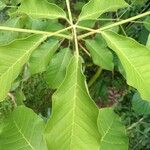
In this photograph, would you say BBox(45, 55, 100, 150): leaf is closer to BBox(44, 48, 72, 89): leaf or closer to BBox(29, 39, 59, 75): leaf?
BBox(29, 39, 59, 75): leaf

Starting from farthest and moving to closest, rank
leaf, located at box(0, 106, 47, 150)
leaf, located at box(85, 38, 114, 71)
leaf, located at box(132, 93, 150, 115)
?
leaf, located at box(132, 93, 150, 115)
leaf, located at box(85, 38, 114, 71)
leaf, located at box(0, 106, 47, 150)

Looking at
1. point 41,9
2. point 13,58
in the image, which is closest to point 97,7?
point 41,9

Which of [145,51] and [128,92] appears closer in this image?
[145,51]

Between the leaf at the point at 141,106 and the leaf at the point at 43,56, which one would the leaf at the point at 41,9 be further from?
the leaf at the point at 141,106

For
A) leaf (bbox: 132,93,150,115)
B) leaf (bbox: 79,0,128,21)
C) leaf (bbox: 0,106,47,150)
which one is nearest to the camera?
→ leaf (bbox: 79,0,128,21)

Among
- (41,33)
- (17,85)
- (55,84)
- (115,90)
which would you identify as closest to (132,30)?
(115,90)

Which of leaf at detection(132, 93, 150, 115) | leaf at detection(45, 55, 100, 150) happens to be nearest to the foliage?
leaf at detection(45, 55, 100, 150)

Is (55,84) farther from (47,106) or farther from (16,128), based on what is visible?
(47,106)
